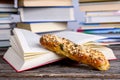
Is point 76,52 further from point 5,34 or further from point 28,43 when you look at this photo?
point 5,34

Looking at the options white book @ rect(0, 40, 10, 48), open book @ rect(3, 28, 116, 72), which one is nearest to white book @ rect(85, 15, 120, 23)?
open book @ rect(3, 28, 116, 72)

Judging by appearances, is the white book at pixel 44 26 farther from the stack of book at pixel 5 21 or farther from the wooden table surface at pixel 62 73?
the wooden table surface at pixel 62 73

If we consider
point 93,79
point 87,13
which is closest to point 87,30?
point 87,13

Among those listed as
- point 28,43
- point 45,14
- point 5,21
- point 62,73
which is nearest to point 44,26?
point 45,14

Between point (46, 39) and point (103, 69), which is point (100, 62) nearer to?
point (103, 69)

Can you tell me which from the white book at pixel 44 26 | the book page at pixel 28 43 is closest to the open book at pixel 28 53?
the book page at pixel 28 43
